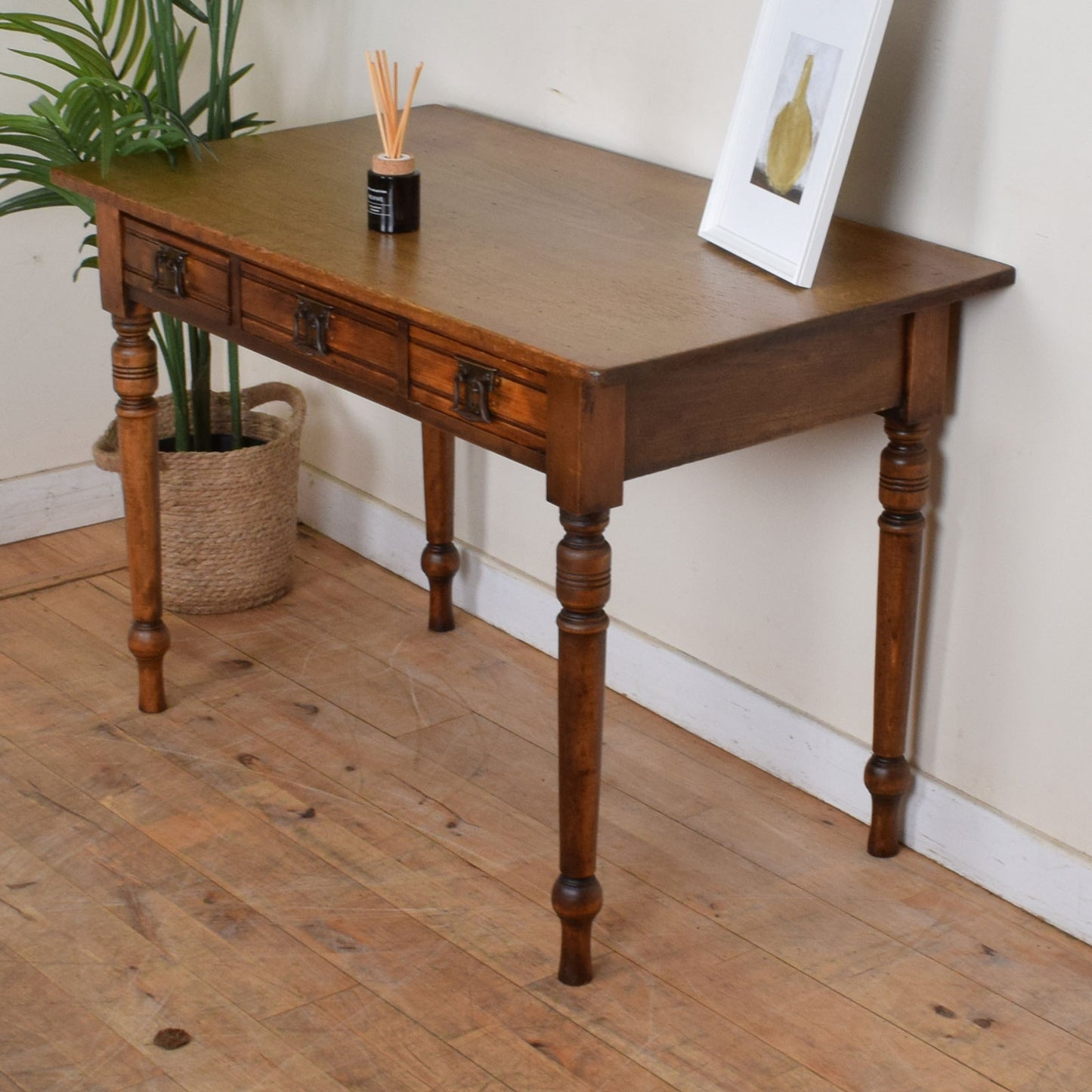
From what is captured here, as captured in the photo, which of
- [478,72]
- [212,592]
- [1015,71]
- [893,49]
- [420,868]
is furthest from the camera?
[212,592]

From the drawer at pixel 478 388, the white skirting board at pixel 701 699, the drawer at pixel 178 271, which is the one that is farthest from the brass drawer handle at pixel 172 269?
the white skirting board at pixel 701 699

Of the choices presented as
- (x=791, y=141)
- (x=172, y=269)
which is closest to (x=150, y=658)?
(x=172, y=269)

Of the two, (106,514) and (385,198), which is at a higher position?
(385,198)

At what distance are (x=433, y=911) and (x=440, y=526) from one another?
975 mm

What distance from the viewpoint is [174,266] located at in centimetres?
250

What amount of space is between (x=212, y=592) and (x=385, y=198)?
4.03 feet

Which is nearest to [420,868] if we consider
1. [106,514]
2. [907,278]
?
[907,278]

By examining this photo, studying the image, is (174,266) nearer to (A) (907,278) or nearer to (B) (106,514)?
(A) (907,278)

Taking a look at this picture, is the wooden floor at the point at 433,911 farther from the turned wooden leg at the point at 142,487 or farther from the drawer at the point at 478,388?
the drawer at the point at 478,388

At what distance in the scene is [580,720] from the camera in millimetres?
2080

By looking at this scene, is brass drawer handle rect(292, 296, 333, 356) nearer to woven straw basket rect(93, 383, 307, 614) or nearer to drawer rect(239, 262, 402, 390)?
drawer rect(239, 262, 402, 390)

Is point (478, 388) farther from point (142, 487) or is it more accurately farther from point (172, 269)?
point (142, 487)

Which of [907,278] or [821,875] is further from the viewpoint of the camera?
[821,875]

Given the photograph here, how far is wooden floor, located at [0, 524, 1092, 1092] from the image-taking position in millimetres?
2100
